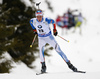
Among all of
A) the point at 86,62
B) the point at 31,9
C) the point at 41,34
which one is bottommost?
the point at 86,62

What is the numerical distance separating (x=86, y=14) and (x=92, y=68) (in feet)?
45.5

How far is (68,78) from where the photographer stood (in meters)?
3.69

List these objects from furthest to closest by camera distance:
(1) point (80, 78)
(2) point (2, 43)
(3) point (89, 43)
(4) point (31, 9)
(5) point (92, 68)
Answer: (3) point (89, 43) < (5) point (92, 68) < (4) point (31, 9) < (2) point (2, 43) < (1) point (80, 78)

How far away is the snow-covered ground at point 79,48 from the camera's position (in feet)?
24.4

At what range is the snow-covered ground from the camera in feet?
24.4

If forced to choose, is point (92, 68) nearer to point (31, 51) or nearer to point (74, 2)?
point (31, 51)

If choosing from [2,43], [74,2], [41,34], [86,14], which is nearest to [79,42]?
[86,14]

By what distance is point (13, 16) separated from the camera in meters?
7.48

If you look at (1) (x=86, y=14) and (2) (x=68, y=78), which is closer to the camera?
(2) (x=68, y=78)

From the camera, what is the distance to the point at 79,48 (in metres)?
16.2

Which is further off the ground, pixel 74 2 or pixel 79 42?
pixel 74 2

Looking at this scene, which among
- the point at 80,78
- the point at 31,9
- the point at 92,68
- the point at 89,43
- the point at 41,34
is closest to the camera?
the point at 80,78

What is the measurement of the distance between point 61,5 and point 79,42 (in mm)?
8986

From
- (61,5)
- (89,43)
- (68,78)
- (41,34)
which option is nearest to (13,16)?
(41,34)
